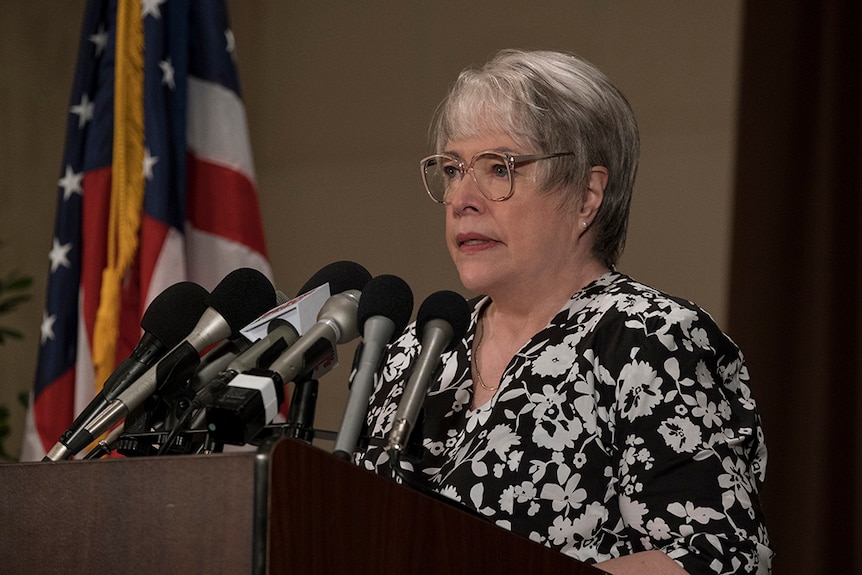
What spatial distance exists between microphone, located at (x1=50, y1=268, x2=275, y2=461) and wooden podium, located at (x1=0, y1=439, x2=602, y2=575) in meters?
0.28

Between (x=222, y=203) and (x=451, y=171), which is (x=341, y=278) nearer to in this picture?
(x=451, y=171)

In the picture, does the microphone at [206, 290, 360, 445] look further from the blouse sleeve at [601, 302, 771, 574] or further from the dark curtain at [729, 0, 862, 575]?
Result: the dark curtain at [729, 0, 862, 575]

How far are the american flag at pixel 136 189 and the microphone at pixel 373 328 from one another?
6.63 feet

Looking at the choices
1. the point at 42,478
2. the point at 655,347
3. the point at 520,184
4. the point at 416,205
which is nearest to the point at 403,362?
the point at 520,184

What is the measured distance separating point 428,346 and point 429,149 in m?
3.18

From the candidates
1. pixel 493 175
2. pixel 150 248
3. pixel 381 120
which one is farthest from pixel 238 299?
pixel 381 120

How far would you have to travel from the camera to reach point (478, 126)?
80.9 inches

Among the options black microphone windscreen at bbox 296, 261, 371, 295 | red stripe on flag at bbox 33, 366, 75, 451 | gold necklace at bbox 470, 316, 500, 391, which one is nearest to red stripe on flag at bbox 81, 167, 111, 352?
red stripe on flag at bbox 33, 366, 75, 451

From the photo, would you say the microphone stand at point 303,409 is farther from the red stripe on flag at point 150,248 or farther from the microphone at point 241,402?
the red stripe on flag at point 150,248

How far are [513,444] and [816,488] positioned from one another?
1884mm

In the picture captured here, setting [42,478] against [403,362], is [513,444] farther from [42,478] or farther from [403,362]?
Result: [42,478]

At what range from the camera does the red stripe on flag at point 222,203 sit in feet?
11.7

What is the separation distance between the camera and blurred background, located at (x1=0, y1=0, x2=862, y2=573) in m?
3.43

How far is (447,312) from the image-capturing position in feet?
4.88
